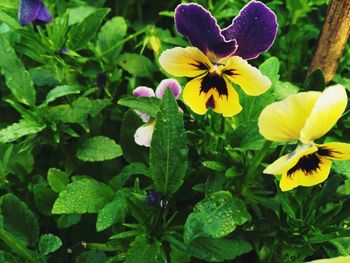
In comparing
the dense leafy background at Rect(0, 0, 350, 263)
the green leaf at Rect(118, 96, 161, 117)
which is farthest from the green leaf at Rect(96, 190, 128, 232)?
the green leaf at Rect(118, 96, 161, 117)

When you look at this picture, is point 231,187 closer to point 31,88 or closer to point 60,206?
point 60,206

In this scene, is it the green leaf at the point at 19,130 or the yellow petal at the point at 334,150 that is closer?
the yellow petal at the point at 334,150

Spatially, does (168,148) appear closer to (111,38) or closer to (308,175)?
(308,175)

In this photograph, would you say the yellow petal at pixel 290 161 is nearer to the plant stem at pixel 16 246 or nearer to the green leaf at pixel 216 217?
the green leaf at pixel 216 217

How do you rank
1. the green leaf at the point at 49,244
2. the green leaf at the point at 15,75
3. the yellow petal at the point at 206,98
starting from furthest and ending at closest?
the green leaf at the point at 15,75 → the green leaf at the point at 49,244 → the yellow petal at the point at 206,98

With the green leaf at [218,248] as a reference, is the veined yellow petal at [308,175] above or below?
above

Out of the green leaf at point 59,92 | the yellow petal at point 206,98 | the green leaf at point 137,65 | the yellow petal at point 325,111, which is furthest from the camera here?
the green leaf at point 137,65

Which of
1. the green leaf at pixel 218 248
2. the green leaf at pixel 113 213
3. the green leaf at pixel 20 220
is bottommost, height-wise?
the green leaf at pixel 20 220

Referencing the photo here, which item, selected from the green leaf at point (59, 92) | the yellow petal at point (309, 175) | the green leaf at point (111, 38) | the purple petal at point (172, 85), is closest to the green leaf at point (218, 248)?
the yellow petal at point (309, 175)
